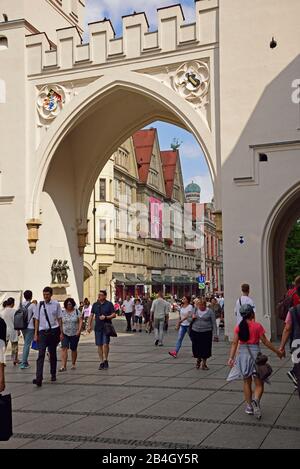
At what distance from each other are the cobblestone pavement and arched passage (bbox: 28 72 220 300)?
27.1 ft

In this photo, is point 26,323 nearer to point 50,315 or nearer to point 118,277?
point 50,315

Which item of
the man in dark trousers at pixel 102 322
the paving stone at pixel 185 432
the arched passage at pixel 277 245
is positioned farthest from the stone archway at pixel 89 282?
the paving stone at pixel 185 432

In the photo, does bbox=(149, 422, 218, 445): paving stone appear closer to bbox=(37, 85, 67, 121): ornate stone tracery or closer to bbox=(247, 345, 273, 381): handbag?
bbox=(247, 345, 273, 381): handbag

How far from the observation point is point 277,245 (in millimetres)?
20734

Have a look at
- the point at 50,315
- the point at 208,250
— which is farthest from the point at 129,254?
the point at 50,315

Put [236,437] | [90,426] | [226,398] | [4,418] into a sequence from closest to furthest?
1. [4,418]
2. [236,437]
3. [90,426]
4. [226,398]

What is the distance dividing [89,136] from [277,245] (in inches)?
349

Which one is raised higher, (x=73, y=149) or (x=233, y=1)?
(x=233, y=1)

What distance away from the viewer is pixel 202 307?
1225 centimetres

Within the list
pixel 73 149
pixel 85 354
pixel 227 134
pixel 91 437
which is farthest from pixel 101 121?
pixel 91 437

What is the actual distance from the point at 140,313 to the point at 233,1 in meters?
12.5

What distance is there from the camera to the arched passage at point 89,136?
1933cm

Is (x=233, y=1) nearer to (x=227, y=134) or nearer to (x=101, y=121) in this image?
(x=227, y=134)

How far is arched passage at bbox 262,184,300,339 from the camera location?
1703cm
